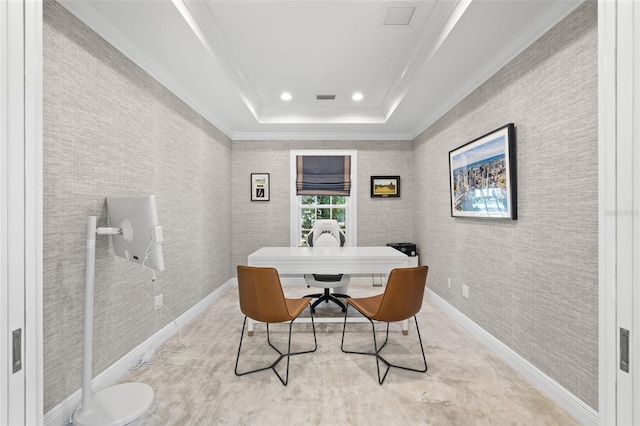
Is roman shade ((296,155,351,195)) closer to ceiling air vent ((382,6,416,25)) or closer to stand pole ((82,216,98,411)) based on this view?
ceiling air vent ((382,6,416,25))

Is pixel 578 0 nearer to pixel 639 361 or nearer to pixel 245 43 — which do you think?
pixel 639 361

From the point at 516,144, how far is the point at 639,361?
6.82ft

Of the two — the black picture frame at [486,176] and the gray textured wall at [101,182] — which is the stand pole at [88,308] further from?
the black picture frame at [486,176]

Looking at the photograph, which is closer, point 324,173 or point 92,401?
point 92,401

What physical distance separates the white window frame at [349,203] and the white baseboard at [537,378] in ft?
7.23

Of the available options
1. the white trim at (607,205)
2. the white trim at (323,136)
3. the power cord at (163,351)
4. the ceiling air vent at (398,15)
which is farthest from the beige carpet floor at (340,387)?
the white trim at (323,136)

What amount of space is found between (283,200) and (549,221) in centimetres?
370

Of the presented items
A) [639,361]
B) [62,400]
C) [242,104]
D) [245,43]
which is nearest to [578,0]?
[639,361]

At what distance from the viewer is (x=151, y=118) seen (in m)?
2.65

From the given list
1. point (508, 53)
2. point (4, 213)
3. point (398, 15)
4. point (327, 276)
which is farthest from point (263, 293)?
point (508, 53)

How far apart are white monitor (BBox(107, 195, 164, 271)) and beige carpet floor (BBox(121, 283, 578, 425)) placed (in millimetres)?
961

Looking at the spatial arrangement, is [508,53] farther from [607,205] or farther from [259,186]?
[259,186]

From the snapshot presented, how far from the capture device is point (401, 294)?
2186 millimetres

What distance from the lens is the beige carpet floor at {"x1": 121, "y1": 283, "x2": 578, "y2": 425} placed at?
1.80 metres
